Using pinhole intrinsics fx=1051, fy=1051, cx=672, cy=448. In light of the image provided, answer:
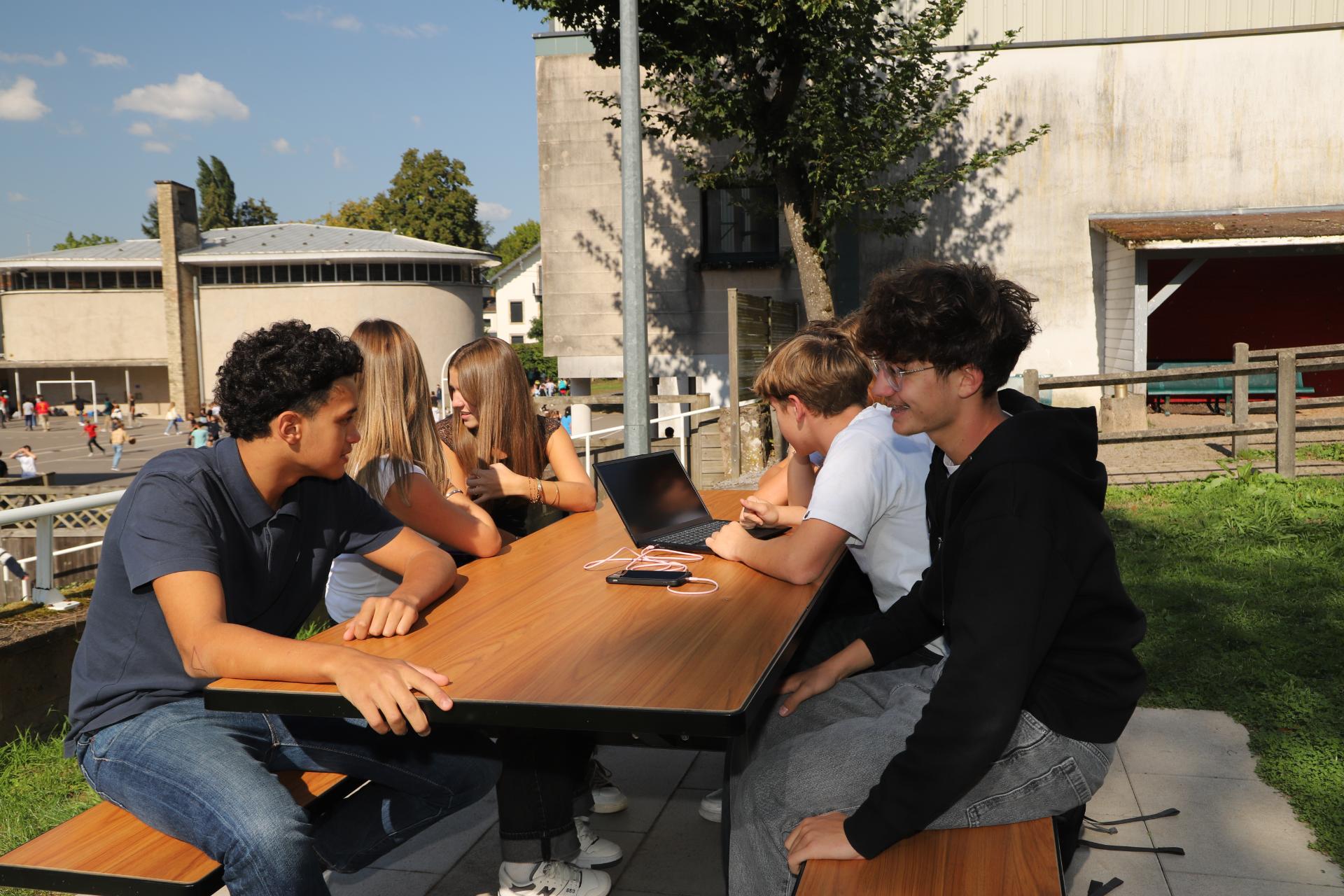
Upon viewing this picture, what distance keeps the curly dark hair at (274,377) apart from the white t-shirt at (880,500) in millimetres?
1299

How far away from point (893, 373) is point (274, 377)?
4.69 ft

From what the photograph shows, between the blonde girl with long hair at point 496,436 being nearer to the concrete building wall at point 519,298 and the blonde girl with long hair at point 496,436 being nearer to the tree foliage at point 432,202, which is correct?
the tree foliage at point 432,202

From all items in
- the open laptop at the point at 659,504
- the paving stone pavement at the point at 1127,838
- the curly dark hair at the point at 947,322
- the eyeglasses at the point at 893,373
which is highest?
the curly dark hair at the point at 947,322

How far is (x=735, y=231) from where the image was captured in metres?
18.8

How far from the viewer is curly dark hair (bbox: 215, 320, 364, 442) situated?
247 cm

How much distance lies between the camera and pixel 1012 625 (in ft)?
5.82

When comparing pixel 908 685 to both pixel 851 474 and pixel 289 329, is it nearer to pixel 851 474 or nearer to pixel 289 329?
pixel 851 474

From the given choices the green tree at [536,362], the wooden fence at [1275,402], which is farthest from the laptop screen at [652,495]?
the green tree at [536,362]

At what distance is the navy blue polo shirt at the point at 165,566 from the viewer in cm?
233

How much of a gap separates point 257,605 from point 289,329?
27.5 inches

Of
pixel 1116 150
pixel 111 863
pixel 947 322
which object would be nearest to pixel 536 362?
pixel 1116 150

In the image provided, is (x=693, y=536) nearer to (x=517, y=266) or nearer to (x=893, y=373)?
(x=893, y=373)

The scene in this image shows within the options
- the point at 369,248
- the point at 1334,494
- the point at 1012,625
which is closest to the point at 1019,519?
the point at 1012,625

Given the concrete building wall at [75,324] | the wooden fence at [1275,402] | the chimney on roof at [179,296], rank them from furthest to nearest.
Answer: the concrete building wall at [75,324] → the chimney on roof at [179,296] → the wooden fence at [1275,402]
